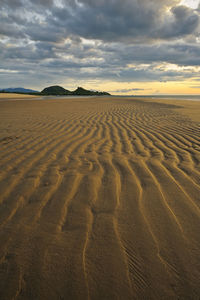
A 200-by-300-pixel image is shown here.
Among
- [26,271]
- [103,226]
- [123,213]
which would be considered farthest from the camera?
[123,213]

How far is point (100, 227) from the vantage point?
1812 millimetres

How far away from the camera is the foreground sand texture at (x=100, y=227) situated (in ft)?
4.28

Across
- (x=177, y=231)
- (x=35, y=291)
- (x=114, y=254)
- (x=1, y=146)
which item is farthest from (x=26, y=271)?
(x=1, y=146)

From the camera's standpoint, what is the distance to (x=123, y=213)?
6.60 ft

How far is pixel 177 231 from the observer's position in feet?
5.70

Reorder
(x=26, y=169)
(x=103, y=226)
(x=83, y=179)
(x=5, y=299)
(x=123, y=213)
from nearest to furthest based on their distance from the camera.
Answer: (x=5, y=299), (x=103, y=226), (x=123, y=213), (x=83, y=179), (x=26, y=169)

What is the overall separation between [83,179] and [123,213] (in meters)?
Result: 0.96

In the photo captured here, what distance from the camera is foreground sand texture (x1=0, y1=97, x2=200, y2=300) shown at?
1305 mm

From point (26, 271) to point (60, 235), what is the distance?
15.5 inches

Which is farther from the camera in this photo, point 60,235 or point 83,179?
point 83,179

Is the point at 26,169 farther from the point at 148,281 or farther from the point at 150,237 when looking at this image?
the point at 148,281

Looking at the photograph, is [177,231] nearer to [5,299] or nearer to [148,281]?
[148,281]

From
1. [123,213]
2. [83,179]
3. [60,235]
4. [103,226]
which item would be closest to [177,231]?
[123,213]

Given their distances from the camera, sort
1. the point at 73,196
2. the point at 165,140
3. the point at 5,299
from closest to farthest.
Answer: the point at 5,299 < the point at 73,196 < the point at 165,140
